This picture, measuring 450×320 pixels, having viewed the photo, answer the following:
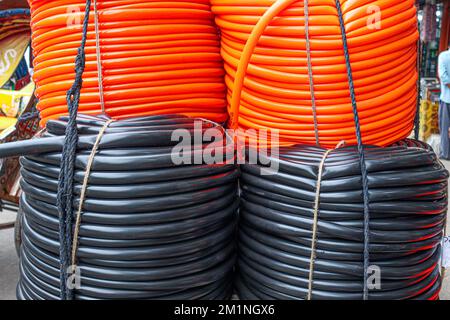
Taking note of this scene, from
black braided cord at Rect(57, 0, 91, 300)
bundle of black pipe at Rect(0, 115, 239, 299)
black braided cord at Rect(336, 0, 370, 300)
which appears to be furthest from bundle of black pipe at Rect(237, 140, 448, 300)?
black braided cord at Rect(57, 0, 91, 300)

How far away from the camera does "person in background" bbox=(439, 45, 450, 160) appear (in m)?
5.98

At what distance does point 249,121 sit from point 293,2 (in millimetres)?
409

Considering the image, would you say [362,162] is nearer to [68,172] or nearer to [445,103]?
[68,172]

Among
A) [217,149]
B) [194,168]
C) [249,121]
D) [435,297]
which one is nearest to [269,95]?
[249,121]

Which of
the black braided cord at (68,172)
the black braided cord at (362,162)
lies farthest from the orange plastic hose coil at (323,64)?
the black braided cord at (68,172)

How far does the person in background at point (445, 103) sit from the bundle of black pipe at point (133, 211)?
5.79m

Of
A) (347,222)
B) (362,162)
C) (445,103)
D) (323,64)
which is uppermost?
(323,64)

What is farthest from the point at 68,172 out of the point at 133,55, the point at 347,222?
the point at 347,222

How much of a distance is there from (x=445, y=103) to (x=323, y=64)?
585cm

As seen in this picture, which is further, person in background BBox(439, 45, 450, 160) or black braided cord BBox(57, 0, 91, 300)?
person in background BBox(439, 45, 450, 160)

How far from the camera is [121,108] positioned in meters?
1.32

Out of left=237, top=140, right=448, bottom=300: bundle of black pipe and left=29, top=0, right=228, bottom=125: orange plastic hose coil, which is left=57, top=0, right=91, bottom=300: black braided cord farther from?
left=237, top=140, right=448, bottom=300: bundle of black pipe

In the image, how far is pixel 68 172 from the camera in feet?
3.67

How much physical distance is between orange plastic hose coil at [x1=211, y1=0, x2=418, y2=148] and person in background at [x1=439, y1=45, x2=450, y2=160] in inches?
209
